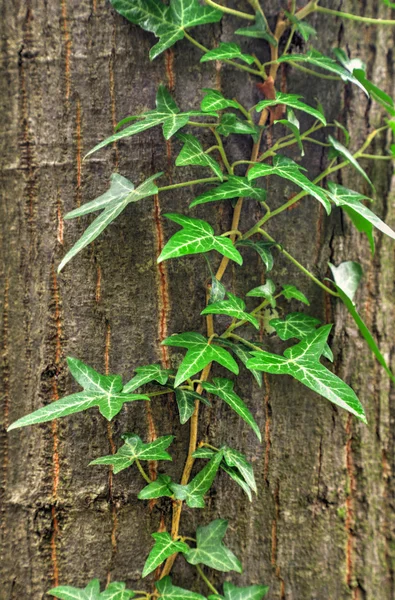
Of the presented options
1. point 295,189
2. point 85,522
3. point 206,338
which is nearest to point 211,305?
point 206,338

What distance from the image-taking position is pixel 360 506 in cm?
110

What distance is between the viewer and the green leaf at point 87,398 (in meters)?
0.86

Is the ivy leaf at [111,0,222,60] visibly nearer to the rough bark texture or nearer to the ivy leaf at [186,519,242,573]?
the rough bark texture

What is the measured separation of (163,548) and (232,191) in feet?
2.17

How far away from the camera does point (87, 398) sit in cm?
89

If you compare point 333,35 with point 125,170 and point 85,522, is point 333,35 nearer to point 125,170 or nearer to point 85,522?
point 125,170

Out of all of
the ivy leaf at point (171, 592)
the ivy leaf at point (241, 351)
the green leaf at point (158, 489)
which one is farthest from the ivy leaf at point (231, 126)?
the ivy leaf at point (171, 592)

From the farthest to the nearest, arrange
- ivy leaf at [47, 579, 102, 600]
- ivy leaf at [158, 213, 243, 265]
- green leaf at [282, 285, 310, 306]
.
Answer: green leaf at [282, 285, 310, 306]
ivy leaf at [47, 579, 102, 600]
ivy leaf at [158, 213, 243, 265]

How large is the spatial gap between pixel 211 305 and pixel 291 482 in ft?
1.48

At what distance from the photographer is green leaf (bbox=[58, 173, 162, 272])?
2.98ft

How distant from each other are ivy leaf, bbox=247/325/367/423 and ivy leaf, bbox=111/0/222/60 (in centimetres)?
62

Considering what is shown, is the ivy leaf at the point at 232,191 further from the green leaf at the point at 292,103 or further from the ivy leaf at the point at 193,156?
the green leaf at the point at 292,103

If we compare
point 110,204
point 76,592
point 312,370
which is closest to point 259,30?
point 110,204

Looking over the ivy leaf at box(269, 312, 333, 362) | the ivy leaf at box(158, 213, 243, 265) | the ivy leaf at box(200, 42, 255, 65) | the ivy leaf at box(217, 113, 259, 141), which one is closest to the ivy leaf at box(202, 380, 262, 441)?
the ivy leaf at box(269, 312, 333, 362)
